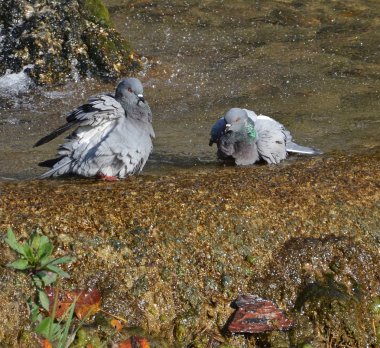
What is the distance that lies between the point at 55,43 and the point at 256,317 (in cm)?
519

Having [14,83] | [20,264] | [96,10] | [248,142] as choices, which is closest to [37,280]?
[20,264]

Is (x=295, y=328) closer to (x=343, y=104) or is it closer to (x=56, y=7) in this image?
(x=343, y=104)

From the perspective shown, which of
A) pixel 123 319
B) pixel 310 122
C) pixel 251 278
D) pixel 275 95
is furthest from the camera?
pixel 275 95

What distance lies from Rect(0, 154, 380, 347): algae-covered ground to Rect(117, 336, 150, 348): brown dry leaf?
60 mm

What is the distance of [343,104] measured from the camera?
795 centimetres

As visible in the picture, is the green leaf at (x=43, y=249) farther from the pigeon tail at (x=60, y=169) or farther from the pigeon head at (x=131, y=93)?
the pigeon head at (x=131, y=93)

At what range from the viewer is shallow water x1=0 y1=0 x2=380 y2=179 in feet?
22.7

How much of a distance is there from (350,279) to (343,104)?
3.52 m

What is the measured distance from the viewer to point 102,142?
559 centimetres

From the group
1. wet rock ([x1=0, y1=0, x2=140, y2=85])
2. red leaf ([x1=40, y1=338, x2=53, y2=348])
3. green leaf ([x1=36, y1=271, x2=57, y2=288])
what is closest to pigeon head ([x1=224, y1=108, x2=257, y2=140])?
red leaf ([x1=40, y1=338, x2=53, y2=348])

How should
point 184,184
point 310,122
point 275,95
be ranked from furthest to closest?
point 275,95 < point 310,122 < point 184,184

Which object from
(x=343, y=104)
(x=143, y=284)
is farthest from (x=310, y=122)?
(x=143, y=284)

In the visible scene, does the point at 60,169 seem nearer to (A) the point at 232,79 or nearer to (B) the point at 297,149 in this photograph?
(B) the point at 297,149

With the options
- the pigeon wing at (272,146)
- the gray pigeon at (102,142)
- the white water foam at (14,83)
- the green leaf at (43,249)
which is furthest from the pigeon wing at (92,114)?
the white water foam at (14,83)
